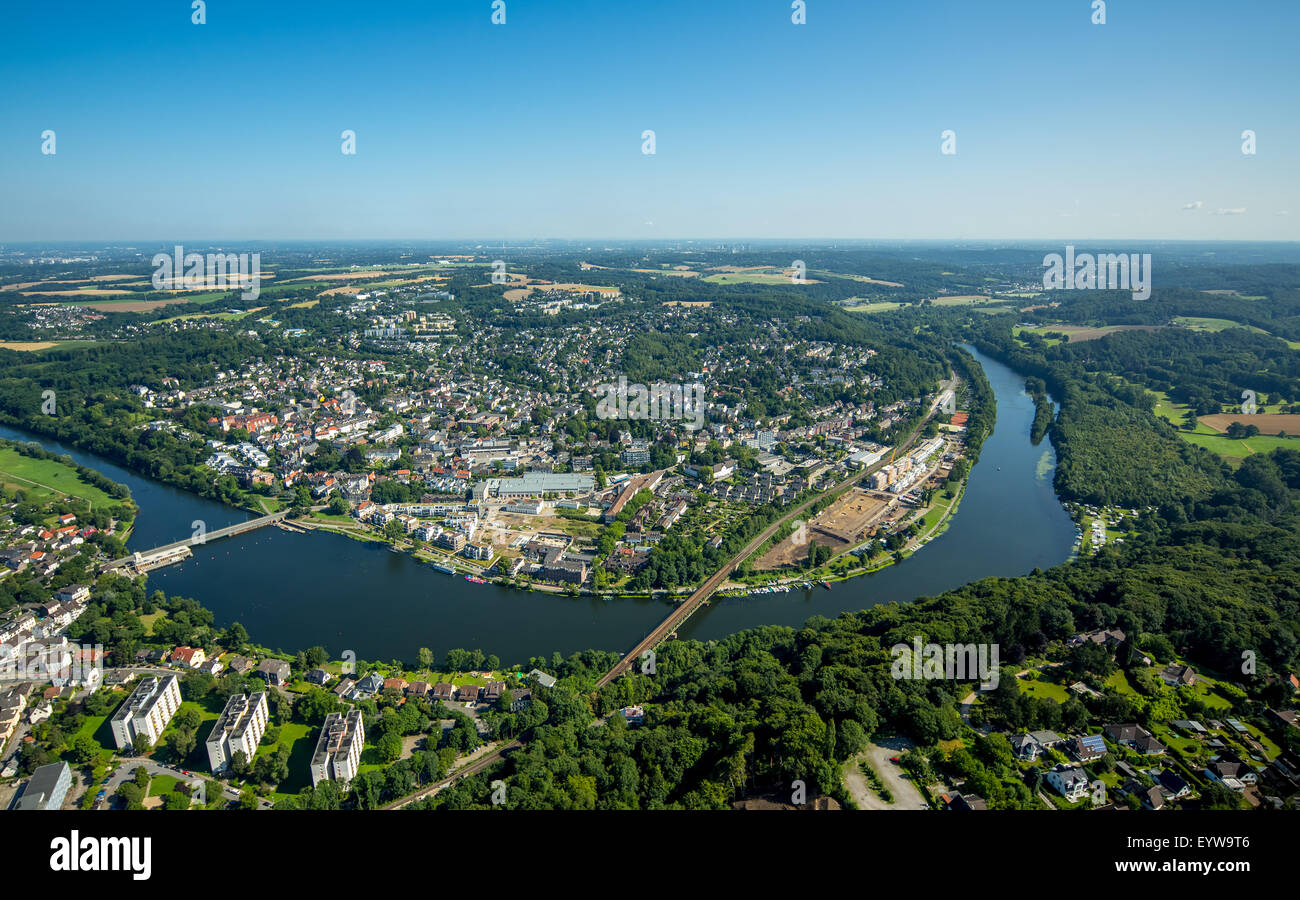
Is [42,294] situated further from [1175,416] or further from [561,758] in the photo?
[1175,416]

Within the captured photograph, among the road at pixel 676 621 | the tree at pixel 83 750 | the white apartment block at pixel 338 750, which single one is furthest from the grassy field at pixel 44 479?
the road at pixel 676 621

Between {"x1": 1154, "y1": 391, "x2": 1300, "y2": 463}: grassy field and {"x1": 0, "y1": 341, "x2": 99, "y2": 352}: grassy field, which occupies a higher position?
{"x1": 0, "y1": 341, "x2": 99, "y2": 352}: grassy field

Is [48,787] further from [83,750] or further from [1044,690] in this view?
[1044,690]

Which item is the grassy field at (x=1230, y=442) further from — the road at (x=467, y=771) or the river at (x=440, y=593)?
the road at (x=467, y=771)

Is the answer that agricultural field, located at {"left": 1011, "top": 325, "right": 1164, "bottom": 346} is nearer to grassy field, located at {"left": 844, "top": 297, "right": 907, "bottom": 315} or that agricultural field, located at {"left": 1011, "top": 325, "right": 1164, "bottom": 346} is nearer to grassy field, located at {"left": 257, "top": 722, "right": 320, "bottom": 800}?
grassy field, located at {"left": 844, "top": 297, "right": 907, "bottom": 315}

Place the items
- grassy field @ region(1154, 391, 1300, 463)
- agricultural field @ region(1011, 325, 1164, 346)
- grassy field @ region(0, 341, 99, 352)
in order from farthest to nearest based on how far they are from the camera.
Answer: agricultural field @ region(1011, 325, 1164, 346) → grassy field @ region(0, 341, 99, 352) → grassy field @ region(1154, 391, 1300, 463)

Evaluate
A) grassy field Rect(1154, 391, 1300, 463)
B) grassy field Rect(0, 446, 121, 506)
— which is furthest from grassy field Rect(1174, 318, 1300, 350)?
grassy field Rect(0, 446, 121, 506)
